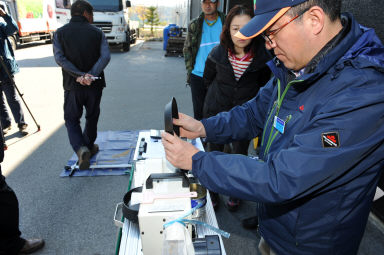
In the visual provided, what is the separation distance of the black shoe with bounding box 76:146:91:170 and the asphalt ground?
172 mm

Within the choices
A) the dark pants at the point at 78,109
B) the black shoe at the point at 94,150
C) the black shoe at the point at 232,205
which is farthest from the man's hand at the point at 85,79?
the black shoe at the point at 232,205

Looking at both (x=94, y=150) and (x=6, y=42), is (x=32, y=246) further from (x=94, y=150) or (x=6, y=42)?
(x=6, y=42)

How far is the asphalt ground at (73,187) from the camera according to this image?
2.35 m

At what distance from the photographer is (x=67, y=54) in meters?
3.13

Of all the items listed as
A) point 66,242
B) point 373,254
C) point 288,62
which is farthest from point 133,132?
point 288,62

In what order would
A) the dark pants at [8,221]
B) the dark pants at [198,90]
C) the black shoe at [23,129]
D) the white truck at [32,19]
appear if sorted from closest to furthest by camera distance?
the dark pants at [8,221]
the dark pants at [198,90]
the black shoe at [23,129]
the white truck at [32,19]

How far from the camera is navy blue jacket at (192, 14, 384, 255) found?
0.80 m

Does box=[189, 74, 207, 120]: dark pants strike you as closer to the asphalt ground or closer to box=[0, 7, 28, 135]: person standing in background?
the asphalt ground

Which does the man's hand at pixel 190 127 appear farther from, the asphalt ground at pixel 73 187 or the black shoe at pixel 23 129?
the black shoe at pixel 23 129

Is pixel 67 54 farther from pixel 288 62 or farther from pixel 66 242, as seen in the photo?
pixel 288 62

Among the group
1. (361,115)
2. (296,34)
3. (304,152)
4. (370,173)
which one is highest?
(296,34)

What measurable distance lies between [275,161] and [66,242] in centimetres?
215

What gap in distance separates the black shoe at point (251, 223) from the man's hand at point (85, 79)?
7.27ft

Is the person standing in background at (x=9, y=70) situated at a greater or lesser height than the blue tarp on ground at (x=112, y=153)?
greater
